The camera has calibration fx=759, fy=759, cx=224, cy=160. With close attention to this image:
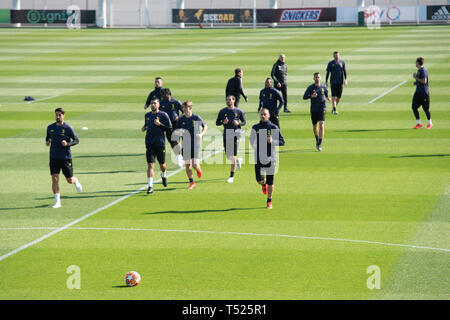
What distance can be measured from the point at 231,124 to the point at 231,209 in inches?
124

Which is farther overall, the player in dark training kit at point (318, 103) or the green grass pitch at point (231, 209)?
the player in dark training kit at point (318, 103)

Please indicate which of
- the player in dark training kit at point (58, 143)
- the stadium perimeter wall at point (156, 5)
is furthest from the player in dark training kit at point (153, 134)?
the stadium perimeter wall at point (156, 5)

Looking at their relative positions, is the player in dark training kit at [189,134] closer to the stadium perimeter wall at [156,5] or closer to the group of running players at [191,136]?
the group of running players at [191,136]

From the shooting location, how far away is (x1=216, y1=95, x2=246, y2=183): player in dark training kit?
19375 mm

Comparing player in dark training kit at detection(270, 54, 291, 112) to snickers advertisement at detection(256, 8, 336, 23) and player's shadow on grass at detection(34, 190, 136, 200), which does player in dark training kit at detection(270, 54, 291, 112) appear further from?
snickers advertisement at detection(256, 8, 336, 23)

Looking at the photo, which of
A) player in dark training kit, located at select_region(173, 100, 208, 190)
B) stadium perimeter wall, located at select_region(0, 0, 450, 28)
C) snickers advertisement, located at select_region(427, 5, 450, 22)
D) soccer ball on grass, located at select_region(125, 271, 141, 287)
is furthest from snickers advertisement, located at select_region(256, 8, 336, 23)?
soccer ball on grass, located at select_region(125, 271, 141, 287)

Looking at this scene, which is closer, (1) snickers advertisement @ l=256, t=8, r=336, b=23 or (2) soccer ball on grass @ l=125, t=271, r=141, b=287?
(2) soccer ball on grass @ l=125, t=271, r=141, b=287

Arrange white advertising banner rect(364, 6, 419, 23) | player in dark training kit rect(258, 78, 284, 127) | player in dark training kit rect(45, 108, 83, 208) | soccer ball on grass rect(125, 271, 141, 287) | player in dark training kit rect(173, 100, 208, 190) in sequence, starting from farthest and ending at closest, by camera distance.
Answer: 1. white advertising banner rect(364, 6, 419, 23)
2. player in dark training kit rect(258, 78, 284, 127)
3. player in dark training kit rect(173, 100, 208, 190)
4. player in dark training kit rect(45, 108, 83, 208)
5. soccer ball on grass rect(125, 271, 141, 287)

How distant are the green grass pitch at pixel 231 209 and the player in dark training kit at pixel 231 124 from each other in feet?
3.19

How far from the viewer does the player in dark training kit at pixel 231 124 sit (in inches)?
763

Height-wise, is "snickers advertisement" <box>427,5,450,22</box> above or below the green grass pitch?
above

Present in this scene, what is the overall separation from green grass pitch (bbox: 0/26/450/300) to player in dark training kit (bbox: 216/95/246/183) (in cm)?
97

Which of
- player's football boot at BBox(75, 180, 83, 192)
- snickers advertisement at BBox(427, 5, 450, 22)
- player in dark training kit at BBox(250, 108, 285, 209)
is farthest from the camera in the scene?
snickers advertisement at BBox(427, 5, 450, 22)
